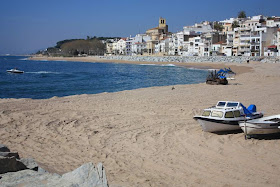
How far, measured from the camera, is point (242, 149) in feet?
34.4

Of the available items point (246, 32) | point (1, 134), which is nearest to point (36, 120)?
point (1, 134)

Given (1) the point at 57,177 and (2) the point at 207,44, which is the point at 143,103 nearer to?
(1) the point at 57,177

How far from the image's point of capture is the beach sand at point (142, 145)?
27.7 ft

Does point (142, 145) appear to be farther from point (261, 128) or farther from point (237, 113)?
point (261, 128)

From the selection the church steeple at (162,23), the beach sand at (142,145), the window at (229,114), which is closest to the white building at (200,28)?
the church steeple at (162,23)

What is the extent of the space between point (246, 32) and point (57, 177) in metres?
83.0

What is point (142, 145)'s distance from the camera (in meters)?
11.0

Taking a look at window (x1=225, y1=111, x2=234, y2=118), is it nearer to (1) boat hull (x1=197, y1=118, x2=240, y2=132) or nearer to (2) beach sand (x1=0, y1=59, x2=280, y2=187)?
(1) boat hull (x1=197, y1=118, x2=240, y2=132)

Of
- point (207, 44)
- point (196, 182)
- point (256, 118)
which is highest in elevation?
point (207, 44)

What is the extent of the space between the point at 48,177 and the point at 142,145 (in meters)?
5.53

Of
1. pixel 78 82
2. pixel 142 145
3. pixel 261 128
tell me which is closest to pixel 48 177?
pixel 142 145

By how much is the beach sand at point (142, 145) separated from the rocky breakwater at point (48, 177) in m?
0.74

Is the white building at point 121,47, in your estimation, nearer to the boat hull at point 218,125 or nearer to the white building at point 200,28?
the white building at point 200,28

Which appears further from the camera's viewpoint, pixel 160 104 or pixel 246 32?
pixel 246 32
